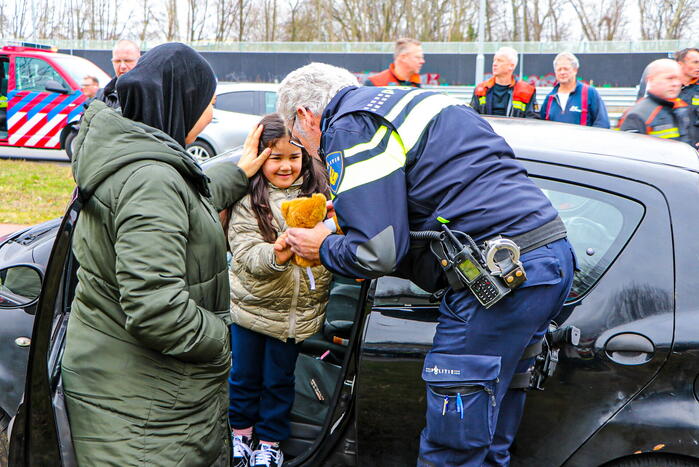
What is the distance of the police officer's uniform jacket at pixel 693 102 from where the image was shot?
185 inches

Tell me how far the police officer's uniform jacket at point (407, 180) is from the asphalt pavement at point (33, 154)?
9.94m

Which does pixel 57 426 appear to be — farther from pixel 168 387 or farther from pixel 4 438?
pixel 4 438

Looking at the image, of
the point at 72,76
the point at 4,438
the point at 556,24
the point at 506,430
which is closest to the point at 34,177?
the point at 72,76

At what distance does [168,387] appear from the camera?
5.86ft

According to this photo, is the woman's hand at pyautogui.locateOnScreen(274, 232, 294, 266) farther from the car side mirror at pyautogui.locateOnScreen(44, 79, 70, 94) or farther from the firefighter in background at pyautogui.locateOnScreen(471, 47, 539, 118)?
the car side mirror at pyautogui.locateOnScreen(44, 79, 70, 94)

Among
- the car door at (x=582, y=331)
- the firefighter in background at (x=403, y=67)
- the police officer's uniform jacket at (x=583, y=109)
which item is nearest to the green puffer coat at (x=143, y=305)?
the car door at (x=582, y=331)

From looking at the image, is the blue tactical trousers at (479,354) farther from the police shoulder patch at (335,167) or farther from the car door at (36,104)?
the car door at (36,104)

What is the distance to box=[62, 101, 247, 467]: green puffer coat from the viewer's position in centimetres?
160

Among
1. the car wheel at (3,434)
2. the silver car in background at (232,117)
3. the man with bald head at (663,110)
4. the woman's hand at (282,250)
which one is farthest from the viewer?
the silver car in background at (232,117)

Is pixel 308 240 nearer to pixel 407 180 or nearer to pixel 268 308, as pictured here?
pixel 407 180

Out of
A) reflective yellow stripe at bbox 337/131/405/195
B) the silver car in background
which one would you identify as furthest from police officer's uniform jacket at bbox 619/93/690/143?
the silver car in background

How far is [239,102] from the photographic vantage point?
32.3ft

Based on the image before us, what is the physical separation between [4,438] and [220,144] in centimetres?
703

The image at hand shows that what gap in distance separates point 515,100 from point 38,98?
23.9ft
